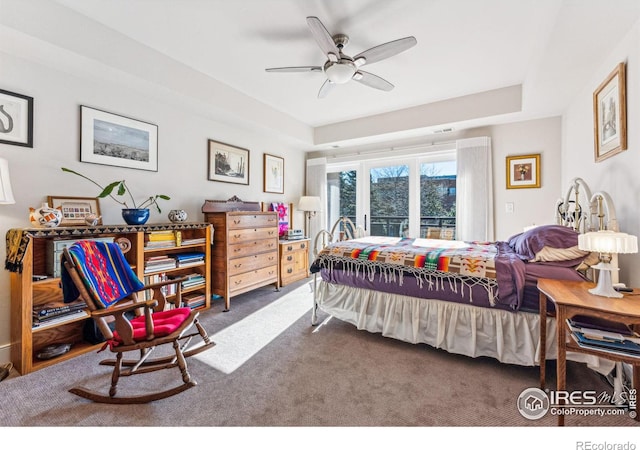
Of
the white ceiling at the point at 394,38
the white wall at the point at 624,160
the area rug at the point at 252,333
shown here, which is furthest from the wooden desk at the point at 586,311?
the area rug at the point at 252,333

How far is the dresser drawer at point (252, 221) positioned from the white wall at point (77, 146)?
531mm

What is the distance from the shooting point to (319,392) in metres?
1.72

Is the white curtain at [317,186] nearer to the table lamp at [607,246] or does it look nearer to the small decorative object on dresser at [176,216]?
the small decorative object on dresser at [176,216]

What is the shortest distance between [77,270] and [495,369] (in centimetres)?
291

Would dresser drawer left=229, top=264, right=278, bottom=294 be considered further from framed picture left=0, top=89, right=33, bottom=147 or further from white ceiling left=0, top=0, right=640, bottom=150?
framed picture left=0, top=89, right=33, bottom=147

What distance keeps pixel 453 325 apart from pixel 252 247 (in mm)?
2513

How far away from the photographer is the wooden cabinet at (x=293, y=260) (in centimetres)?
423

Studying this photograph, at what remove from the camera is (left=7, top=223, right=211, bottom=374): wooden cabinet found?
1.91 meters

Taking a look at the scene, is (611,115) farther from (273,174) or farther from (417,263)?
(273,174)

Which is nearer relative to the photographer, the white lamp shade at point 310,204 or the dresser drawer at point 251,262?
the dresser drawer at point 251,262

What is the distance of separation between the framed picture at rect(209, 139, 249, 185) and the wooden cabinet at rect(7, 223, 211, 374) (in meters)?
1.09

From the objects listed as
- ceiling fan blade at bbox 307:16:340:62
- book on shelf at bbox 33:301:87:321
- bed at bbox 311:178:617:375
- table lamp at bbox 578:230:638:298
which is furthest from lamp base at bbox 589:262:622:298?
book on shelf at bbox 33:301:87:321

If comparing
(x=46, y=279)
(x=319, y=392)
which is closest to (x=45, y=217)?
(x=46, y=279)
